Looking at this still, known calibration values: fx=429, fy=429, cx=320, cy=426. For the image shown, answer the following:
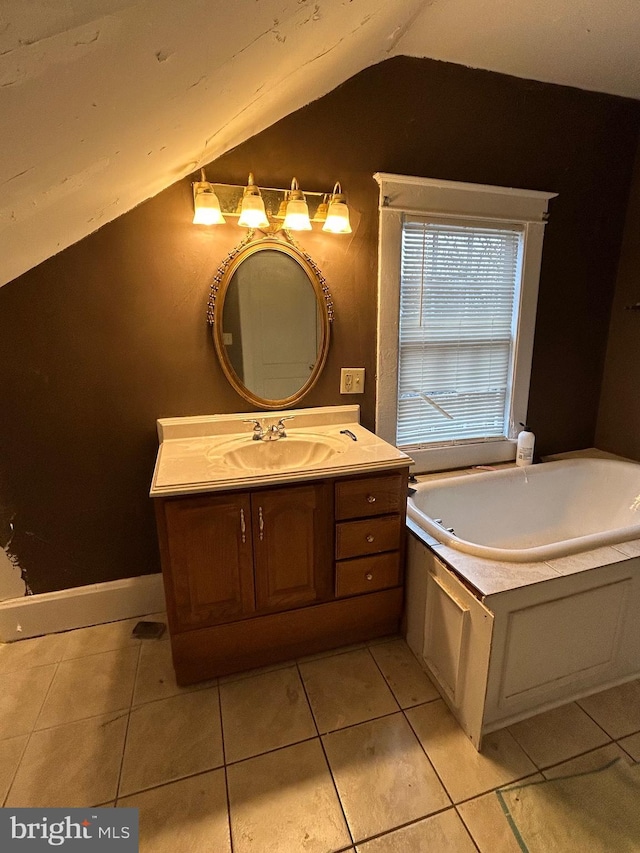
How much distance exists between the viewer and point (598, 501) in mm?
2266

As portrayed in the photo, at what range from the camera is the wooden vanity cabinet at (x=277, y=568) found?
4.64 feet

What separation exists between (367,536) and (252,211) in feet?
4.20

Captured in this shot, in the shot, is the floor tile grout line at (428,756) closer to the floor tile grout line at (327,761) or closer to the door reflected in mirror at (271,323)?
the floor tile grout line at (327,761)

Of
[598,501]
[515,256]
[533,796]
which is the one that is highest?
[515,256]

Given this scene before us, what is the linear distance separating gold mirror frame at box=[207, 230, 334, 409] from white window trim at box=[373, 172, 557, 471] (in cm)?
27

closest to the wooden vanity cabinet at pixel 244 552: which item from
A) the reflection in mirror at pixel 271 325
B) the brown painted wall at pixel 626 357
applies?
the reflection in mirror at pixel 271 325

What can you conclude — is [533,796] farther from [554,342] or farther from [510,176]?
[510,176]

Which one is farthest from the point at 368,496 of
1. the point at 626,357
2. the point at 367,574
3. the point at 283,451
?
the point at 626,357

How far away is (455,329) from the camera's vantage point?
211 centimetres

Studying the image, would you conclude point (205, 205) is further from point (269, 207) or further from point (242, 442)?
point (242, 442)

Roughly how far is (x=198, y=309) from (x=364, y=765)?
168 cm

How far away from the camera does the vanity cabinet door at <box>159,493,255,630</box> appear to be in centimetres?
138

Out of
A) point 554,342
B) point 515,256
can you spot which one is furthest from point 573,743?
point 515,256

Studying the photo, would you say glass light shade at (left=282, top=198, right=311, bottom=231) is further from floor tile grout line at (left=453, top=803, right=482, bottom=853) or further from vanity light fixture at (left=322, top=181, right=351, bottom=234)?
floor tile grout line at (left=453, top=803, right=482, bottom=853)
